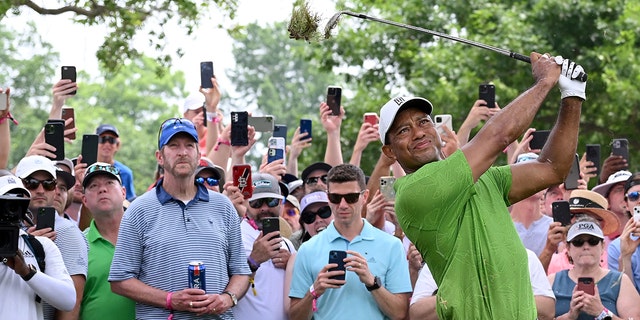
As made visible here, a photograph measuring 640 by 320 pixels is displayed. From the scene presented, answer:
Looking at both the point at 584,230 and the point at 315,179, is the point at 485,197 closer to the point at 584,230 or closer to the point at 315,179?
the point at 584,230

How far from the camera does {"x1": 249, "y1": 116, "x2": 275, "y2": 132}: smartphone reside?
12.4 meters

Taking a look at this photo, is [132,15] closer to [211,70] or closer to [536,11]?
[211,70]

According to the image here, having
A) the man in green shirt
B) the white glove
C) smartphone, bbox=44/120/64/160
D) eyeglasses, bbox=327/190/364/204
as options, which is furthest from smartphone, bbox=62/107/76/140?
the white glove

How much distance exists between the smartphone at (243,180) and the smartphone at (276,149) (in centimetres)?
196

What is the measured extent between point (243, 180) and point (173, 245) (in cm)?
148

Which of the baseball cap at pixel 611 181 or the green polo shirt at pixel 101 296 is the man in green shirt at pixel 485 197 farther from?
the baseball cap at pixel 611 181

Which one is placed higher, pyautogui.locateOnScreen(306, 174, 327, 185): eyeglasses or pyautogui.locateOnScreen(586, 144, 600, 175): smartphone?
pyautogui.locateOnScreen(586, 144, 600, 175): smartphone

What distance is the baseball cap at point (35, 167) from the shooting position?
992 centimetres

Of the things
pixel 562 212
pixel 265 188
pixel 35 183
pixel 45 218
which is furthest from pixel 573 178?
pixel 45 218

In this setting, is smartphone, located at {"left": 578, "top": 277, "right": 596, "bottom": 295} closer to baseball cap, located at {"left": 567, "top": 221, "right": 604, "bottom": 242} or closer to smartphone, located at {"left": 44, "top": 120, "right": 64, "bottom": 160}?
baseball cap, located at {"left": 567, "top": 221, "right": 604, "bottom": 242}

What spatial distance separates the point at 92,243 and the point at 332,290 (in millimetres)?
1873

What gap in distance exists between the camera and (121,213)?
10.1 meters

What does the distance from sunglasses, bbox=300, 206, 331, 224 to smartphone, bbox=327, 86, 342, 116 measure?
6.44 ft

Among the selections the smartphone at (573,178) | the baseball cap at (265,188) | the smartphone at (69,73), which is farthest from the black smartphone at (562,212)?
the smartphone at (69,73)
